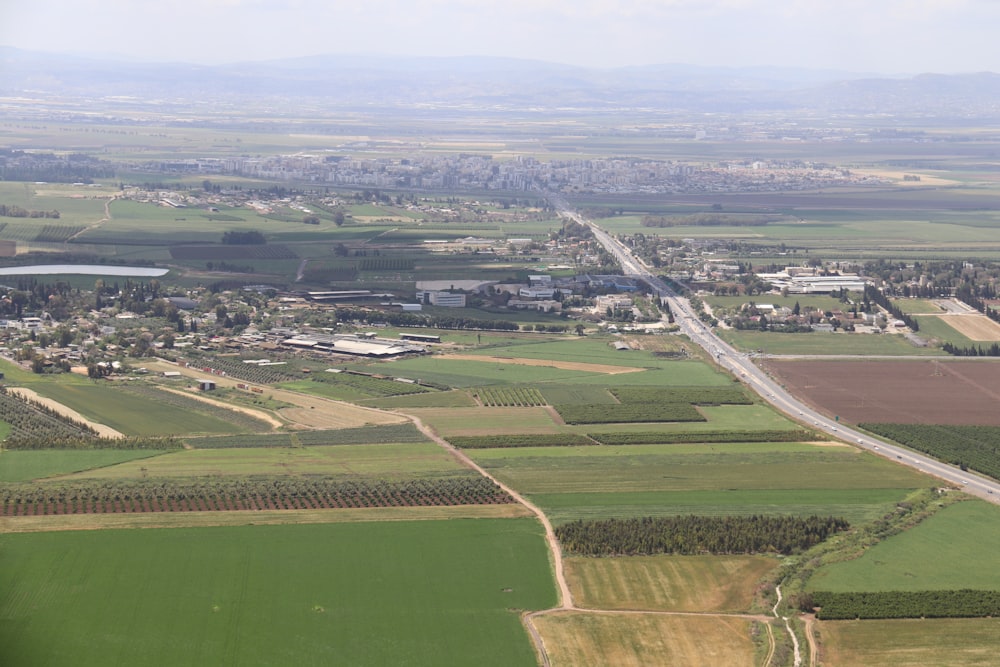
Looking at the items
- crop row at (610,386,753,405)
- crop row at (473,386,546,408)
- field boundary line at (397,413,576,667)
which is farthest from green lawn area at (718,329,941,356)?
field boundary line at (397,413,576,667)

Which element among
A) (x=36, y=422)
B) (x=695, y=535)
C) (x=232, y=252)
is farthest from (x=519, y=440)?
(x=232, y=252)

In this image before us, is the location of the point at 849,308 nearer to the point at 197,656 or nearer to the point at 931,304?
the point at 931,304

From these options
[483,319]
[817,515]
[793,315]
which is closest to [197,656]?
[817,515]

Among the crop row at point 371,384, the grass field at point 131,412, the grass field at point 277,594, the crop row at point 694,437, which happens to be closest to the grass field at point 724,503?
the grass field at point 277,594

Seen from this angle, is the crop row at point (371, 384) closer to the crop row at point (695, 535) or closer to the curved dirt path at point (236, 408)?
the curved dirt path at point (236, 408)

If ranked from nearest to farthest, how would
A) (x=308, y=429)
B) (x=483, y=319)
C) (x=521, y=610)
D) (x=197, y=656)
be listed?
(x=197, y=656) < (x=521, y=610) < (x=308, y=429) < (x=483, y=319)

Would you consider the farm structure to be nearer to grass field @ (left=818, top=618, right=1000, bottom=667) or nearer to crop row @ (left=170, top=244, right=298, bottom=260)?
crop row @ (left=170, top=244, right=298, bottom=260)

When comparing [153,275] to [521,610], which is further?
[153,275]
